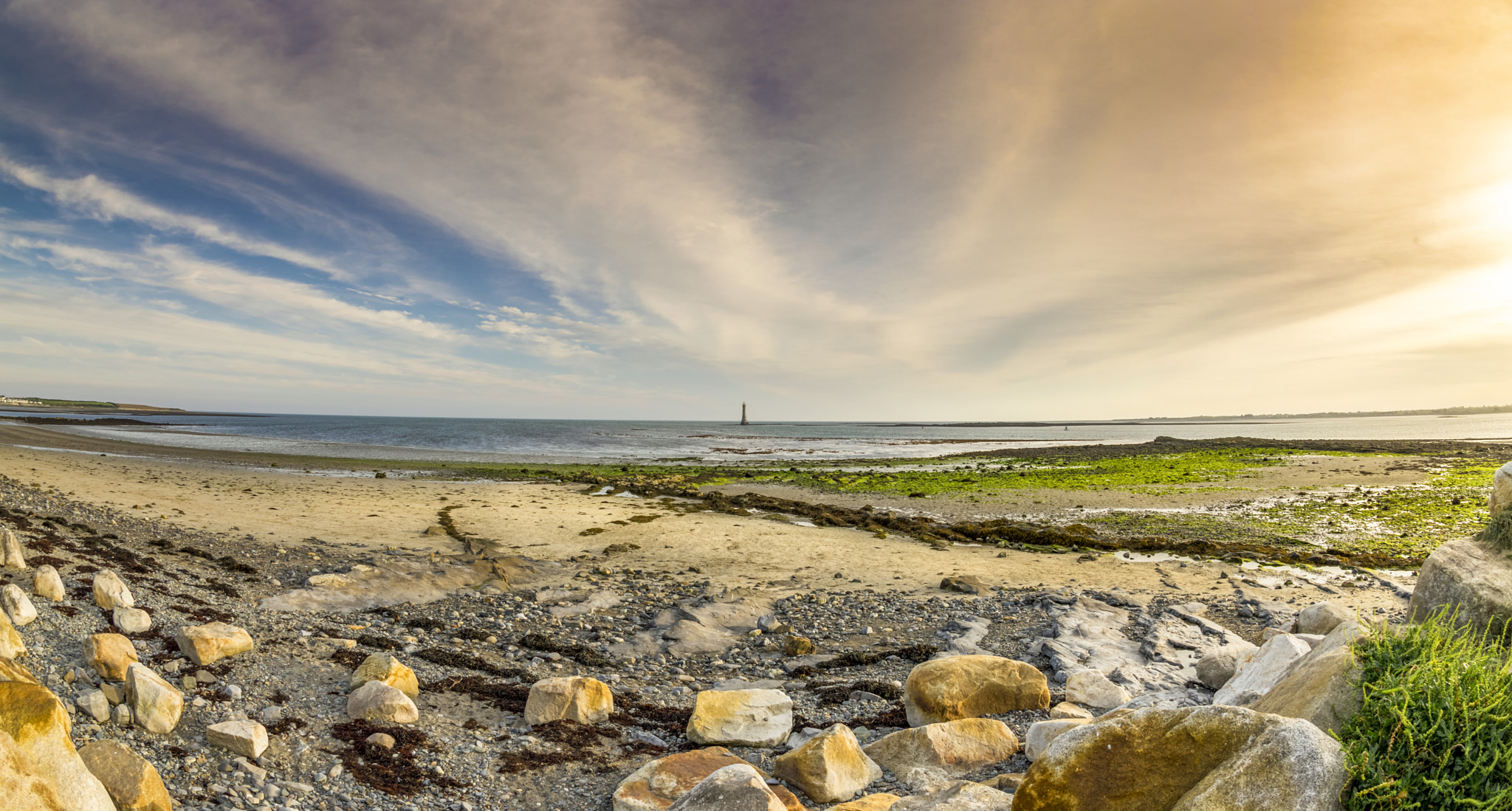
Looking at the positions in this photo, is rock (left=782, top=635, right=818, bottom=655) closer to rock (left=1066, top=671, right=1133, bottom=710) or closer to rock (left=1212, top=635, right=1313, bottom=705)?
rock (left=1066, top=671, right=1133, bottom=710)

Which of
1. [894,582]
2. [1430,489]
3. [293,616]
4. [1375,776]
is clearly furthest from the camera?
[1430,489]

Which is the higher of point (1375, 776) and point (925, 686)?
point (1375, 776)

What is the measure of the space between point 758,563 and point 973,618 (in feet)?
21.2

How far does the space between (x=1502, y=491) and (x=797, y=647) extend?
321 inches

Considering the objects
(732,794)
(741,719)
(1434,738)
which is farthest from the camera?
(741,719)

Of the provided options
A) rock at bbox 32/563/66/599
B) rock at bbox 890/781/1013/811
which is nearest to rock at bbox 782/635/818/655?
rock at bbox 890/781/1013/811

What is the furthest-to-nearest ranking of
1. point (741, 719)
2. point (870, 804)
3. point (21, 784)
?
point (741, 719)
point (870, 804)
point (21, 784)

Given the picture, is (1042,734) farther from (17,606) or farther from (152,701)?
(17,606)

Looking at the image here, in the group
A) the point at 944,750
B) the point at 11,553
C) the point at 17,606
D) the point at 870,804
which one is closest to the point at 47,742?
the point at 17,606

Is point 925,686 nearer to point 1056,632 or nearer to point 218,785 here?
point 1056,632

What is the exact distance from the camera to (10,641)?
5531mm

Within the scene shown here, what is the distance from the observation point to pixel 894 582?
1434cm

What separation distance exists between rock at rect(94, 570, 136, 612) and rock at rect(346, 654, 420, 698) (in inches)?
128

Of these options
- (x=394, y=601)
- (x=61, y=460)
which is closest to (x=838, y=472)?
(x=394, y=601)
